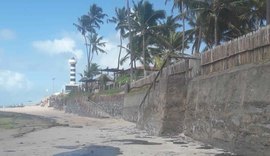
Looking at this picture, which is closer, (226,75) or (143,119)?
(226,75)

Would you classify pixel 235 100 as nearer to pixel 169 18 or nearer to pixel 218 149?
pixel 218 149

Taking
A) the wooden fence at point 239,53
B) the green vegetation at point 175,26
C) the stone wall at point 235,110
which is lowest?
the stone wall at point 235,110

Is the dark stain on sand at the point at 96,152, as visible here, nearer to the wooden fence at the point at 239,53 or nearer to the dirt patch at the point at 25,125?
→ the wooden fence at the point at 239,53

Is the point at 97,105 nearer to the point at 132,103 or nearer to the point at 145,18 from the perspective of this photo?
the point at 145,18

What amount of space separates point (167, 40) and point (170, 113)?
Result: 108 feet

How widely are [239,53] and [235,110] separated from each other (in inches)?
85.5

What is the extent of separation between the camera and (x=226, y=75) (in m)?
17.2

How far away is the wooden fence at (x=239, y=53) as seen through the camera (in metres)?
14.4

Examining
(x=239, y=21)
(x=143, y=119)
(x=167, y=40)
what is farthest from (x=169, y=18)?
(x=143, y=119)

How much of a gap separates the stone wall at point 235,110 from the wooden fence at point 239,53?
0.37 m

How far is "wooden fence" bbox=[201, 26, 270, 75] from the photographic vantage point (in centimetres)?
1438

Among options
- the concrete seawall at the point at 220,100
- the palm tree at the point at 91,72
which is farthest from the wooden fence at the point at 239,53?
the palm tree at the point at 91,72

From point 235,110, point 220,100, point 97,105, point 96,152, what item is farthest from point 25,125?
point 235,110

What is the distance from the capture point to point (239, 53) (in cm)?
1642
